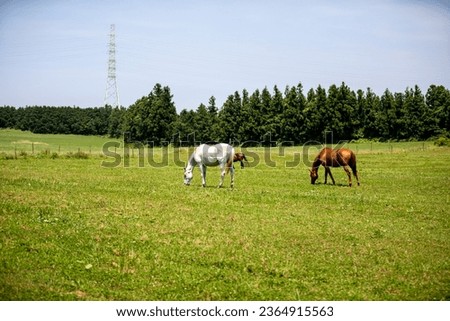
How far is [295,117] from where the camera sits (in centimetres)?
9781

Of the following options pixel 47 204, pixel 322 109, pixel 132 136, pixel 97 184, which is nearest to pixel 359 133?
pixel 322 109

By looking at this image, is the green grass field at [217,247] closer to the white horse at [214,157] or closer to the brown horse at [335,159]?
the white horse at [214,157]

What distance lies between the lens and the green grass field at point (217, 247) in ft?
26.3

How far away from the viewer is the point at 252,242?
11.1m

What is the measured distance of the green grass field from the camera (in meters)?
8.03

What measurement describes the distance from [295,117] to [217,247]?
294 ft

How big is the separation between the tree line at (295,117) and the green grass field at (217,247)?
71317 mm

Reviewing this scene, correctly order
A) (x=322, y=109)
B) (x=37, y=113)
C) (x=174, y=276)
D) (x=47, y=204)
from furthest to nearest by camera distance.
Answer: (x=37, y=113)
(x=322, y=109)
(x=47, y=204)
(x=174, y=276)

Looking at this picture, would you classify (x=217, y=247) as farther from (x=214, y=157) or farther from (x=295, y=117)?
(x=295, y=117)

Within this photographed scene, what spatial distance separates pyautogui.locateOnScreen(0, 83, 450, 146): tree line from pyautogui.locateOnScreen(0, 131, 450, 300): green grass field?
7132 cm

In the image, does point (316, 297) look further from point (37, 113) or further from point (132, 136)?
point (37, 113)

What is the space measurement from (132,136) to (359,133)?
5141 centimetres

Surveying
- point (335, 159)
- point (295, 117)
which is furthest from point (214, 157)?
point (295, 117)

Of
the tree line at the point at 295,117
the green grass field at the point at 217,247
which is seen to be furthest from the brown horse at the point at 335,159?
the tree line at the point at 295,117
